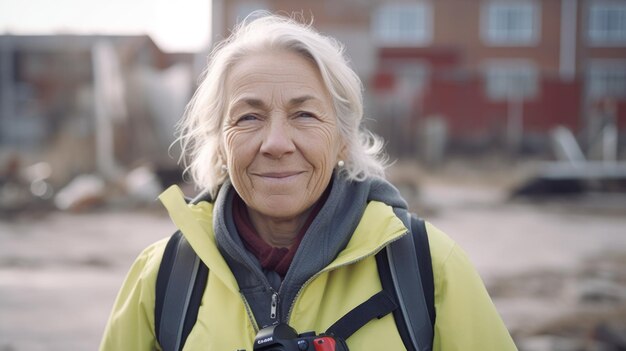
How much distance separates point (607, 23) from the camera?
106 feet

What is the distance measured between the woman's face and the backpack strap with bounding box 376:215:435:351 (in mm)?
295

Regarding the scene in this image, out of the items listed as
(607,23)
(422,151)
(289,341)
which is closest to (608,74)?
(607,23)

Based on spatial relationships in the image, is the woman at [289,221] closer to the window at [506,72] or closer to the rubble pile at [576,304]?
the rubble pile at [576,304]

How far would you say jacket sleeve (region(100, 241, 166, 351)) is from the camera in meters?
1.96

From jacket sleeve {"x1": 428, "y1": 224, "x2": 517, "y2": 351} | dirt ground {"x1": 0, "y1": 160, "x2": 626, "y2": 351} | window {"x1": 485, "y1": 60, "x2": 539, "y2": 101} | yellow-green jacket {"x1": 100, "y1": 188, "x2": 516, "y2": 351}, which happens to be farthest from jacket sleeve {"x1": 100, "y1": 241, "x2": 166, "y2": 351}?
→ window {"x1": 485, "y1": 60, "x2": 539, "y2": 101}

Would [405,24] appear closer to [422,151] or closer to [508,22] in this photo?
[508,22]

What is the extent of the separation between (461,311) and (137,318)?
877 millimetres

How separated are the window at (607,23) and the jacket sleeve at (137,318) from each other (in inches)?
1308

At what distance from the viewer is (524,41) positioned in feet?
104

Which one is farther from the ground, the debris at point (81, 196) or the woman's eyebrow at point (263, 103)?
the woman's eyebrow at point (263, 103)

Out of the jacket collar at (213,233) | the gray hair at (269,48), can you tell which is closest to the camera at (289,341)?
the jacket collar at (213,233)

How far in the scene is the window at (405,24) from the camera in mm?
31594

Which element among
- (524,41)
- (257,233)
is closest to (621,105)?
(524,41)

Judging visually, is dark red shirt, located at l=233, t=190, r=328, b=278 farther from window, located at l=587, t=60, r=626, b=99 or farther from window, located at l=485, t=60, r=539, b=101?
window, located at l=587, t=60, r=626, b=99
